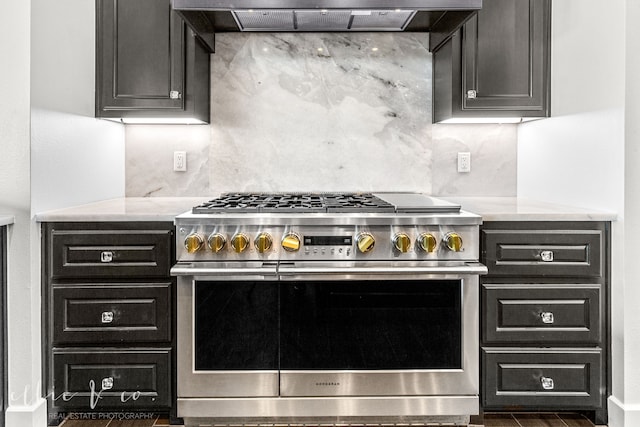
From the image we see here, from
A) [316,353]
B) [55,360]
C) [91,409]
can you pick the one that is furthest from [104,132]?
[316,353]

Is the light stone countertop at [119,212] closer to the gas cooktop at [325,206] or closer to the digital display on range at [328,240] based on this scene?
the gas cooktop at [325,206]

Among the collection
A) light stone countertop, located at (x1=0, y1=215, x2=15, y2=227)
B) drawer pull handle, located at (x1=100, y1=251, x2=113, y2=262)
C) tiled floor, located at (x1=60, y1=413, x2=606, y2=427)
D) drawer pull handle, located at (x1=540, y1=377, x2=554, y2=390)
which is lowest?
tiled floor, located at (x1=60, y1=413, x2=606, y2=427)

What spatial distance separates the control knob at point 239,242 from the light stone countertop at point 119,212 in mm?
298

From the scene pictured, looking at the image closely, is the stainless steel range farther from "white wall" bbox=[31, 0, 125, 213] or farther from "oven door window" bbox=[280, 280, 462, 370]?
"white wall" bbox=[31, 0, 125, 213]

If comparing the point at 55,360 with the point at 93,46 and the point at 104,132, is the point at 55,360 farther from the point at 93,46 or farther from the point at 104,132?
the point at 93,46

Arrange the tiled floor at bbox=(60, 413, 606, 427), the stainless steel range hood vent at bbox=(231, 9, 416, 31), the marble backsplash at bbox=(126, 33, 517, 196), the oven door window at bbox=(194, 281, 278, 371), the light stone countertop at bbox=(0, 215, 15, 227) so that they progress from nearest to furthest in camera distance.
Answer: the light stone countertop at bbox=(0, 215, 15, 227) < the oven door window at bbox=(194, 281, 278, 371) < the tiled floor at bbox=(60, 413, 606, 427) < the stainless steel range hood vent at bbox=(231, 9, 416, 31) < the marble backsplash at bbox=(126, 33, 517, 196)

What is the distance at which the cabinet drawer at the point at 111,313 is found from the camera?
2100mm

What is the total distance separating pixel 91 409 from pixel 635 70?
2.59m

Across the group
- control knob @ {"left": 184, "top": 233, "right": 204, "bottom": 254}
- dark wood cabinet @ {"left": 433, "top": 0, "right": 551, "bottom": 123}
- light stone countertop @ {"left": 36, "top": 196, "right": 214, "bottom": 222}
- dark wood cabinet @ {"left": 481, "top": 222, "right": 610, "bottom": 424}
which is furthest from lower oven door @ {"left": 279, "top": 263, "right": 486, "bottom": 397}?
dark wood cabinet @ {"left": 433, "top": 0, "right": 551, "bottom": 123}

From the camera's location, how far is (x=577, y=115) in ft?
7.72

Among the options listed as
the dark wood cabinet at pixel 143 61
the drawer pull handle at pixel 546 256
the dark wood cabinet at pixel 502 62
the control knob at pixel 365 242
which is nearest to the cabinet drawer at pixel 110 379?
the control knob at pixel 365 242

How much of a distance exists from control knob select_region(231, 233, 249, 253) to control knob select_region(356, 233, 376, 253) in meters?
0.44

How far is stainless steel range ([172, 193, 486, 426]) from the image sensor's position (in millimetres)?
2029

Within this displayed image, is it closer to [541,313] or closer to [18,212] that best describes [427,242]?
[541,313]
